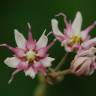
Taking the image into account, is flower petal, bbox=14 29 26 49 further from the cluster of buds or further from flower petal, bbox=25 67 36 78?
flower petal, bbox=25 67 36 78

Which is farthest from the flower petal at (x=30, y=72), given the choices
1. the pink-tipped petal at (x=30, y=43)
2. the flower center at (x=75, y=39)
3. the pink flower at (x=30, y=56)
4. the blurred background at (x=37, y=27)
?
the blurred background at (x=37, y=27)

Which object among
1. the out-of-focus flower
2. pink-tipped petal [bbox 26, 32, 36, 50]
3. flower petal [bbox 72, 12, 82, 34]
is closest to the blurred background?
flower petal [bbox 72, 12, 82, 34]

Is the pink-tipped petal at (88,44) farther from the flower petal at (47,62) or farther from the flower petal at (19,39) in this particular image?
the flower petal at (19,39)

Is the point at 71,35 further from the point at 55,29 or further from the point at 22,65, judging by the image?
the point at 22,65

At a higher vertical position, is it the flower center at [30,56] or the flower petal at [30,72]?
the flower center at [30,56]

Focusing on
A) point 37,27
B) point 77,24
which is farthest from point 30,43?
point 37,27

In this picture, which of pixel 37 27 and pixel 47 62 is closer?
pixel 47 62

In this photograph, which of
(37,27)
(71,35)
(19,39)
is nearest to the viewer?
(19,39)
